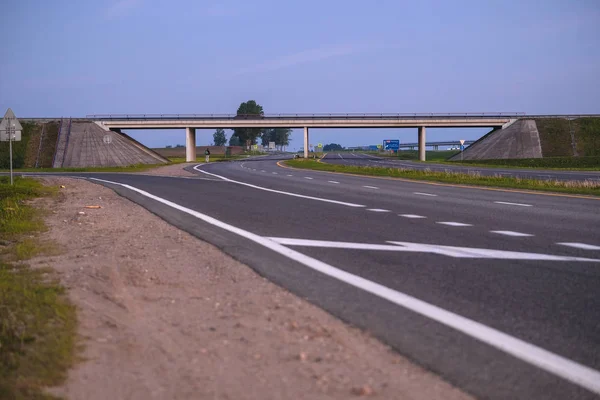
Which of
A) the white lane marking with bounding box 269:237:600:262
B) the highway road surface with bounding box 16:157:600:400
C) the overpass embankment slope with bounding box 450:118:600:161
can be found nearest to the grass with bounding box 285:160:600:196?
the highway road surface with bounding box 16:157:600:400

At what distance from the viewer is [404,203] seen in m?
18.4

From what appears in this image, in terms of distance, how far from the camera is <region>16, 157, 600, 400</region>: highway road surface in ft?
15.8

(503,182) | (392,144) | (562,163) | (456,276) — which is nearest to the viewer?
(456,276)

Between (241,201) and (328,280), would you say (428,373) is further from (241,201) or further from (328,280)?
(241,201)

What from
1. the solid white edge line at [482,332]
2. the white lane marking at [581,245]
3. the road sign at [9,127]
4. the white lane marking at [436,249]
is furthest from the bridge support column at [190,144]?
the solid white edge line at [482,332]

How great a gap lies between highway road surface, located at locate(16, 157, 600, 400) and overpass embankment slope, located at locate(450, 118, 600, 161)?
63517mm

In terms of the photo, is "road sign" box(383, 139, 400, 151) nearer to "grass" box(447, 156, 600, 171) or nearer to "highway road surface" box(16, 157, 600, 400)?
"grass" box(447, 156, 600, 171)

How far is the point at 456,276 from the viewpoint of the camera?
307 inches

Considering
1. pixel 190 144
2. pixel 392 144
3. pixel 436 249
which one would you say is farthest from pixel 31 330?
pixel 392 144

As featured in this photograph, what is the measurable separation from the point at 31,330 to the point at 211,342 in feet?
4.65

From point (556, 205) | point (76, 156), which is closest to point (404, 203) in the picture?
point (556, 205)

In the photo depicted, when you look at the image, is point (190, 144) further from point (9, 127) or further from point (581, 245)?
point (581, 245)

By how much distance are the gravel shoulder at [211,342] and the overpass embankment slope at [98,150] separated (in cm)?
6238

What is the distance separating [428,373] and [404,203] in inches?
A: 548
